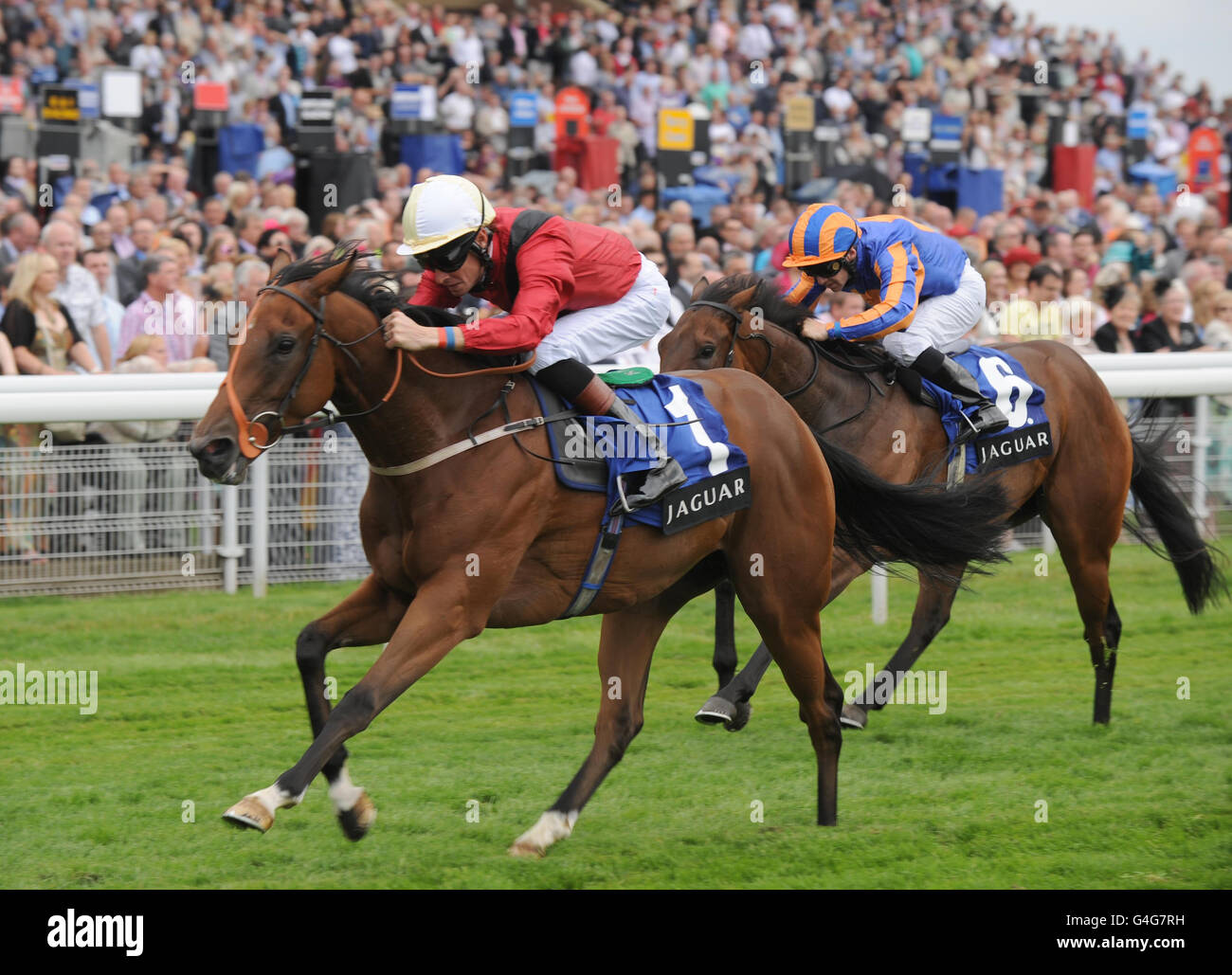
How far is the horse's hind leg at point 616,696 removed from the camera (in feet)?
14.6

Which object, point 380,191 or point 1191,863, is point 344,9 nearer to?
point 380,191

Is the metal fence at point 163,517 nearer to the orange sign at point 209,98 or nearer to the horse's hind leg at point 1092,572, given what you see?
the horse's hind leg at point 1092,572

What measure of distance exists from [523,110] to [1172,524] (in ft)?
27.2

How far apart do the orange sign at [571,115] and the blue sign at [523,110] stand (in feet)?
1.42

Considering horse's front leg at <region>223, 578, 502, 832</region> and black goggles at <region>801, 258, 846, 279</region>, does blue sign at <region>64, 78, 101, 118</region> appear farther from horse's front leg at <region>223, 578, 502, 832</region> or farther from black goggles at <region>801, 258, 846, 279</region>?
horse's front leg at <region>223, 578, 502, 832</region>

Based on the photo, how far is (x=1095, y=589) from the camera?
625 centimetres

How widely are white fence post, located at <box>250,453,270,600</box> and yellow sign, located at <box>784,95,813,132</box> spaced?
8.08 m

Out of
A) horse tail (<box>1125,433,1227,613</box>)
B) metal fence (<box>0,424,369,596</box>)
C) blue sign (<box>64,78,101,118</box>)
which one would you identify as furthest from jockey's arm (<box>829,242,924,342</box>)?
blue sign (<box>64,78,101,118</box>)

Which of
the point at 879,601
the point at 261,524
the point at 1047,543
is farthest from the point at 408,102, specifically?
the point at 879,601

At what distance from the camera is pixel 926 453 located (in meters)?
6.09

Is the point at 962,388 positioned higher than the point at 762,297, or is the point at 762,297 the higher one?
the point at 762,297

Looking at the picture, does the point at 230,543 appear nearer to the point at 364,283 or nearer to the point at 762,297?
the point at 762,297

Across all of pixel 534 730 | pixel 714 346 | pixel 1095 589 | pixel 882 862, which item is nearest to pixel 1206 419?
pixel 1095 589
